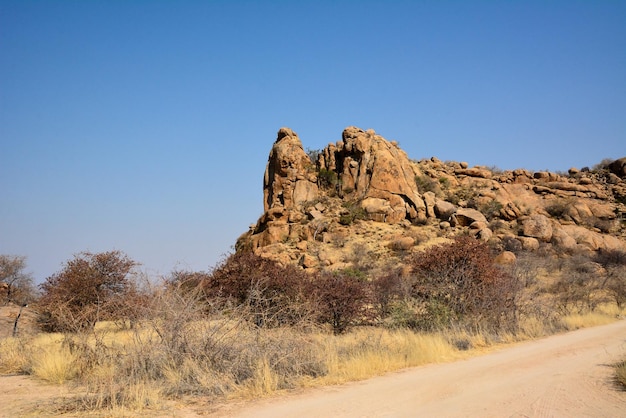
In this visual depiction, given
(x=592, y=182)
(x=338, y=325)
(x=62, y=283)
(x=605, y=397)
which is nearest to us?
(x=605, y=397)

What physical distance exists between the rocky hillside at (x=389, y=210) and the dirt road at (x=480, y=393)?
23.5 meters

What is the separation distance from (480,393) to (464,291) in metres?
7.82

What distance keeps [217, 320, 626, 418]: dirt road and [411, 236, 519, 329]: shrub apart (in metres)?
3.92

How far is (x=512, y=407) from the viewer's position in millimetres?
6688

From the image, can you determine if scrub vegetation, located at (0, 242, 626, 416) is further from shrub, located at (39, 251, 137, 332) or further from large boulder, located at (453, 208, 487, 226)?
large boulder, located at (453, 208, 487, 226)

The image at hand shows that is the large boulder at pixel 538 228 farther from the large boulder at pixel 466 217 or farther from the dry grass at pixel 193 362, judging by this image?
the dry grass at pixel 193 362

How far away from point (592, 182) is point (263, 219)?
38880mm

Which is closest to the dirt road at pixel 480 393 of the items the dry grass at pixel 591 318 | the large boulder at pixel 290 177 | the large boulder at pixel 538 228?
the dry grass at pixel 591 318

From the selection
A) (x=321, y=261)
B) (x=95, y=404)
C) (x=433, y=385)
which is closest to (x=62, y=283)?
(x=95, y=404)

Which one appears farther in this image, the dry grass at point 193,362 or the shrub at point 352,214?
the shrub at point 352,214

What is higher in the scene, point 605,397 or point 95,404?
point 95,404

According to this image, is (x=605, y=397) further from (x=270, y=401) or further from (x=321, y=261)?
(x=321, y=261)

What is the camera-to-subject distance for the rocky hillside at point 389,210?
37.6m

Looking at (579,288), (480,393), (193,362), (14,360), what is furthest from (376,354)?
(579,288)
